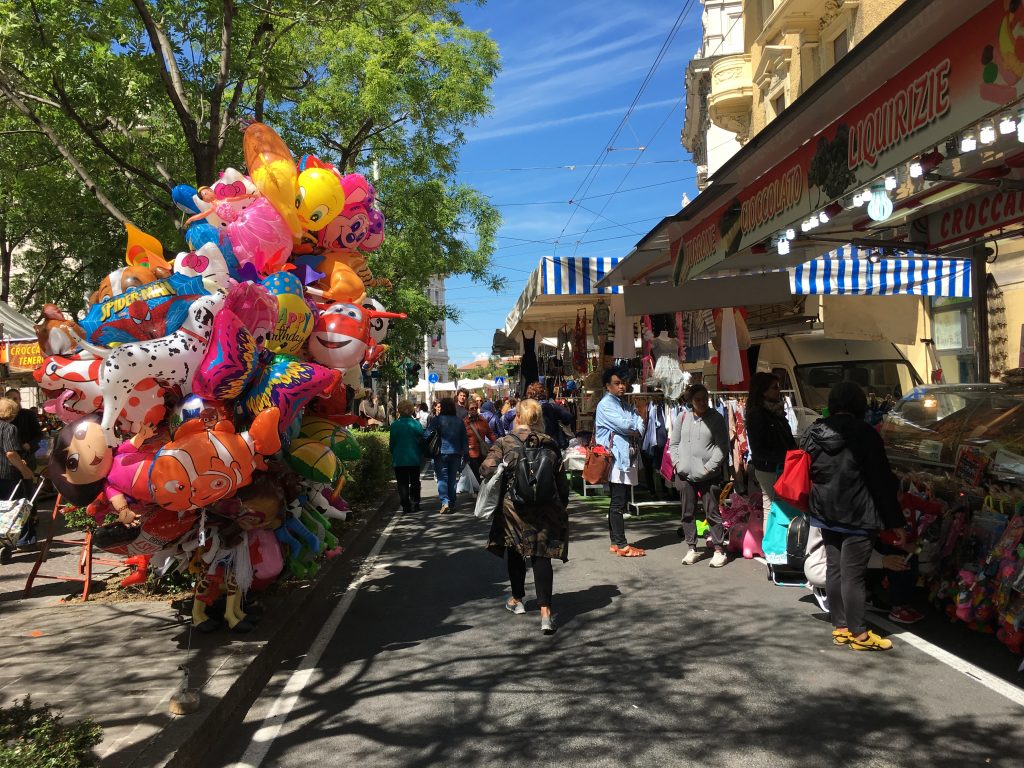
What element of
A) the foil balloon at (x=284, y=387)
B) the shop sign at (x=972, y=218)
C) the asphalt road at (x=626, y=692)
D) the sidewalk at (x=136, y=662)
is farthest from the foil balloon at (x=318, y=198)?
the shop sign at (x=972, y=218)

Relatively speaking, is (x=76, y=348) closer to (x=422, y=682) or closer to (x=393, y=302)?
(x=422, y=682)

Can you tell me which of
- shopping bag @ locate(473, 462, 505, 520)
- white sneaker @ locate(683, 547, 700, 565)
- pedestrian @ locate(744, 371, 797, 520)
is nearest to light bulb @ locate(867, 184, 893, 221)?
pedestrian @ locate(744, 371, 797, 520)

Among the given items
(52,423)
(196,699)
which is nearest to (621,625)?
(196,699)

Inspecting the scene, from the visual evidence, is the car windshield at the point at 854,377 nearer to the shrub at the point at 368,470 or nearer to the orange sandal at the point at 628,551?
the orange sandal at the point at 628,551

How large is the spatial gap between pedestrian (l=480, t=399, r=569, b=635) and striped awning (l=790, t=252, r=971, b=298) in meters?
5.03

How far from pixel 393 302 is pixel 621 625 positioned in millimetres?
15342

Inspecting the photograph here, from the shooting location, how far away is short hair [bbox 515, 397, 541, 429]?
6.61 meters

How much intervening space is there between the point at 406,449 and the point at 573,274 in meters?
3.79

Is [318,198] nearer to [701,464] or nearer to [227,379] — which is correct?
[227,379]

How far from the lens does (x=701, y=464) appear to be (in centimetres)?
847

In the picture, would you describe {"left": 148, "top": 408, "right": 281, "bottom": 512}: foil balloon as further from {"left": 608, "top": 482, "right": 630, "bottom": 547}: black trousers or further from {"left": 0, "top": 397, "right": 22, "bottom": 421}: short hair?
{"left": 0, "top": 397, "right": 22, "bottom": 421}: short hair

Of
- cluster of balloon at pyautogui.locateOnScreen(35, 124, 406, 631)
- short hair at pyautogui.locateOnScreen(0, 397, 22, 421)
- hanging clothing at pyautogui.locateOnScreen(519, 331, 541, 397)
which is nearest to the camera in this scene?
cluster of balloon at pyautogui.locateOnScreen(35, 124, 406, 631)

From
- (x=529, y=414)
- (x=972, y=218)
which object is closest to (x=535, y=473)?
(x=529, y=414)

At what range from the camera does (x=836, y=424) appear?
18.7ft
